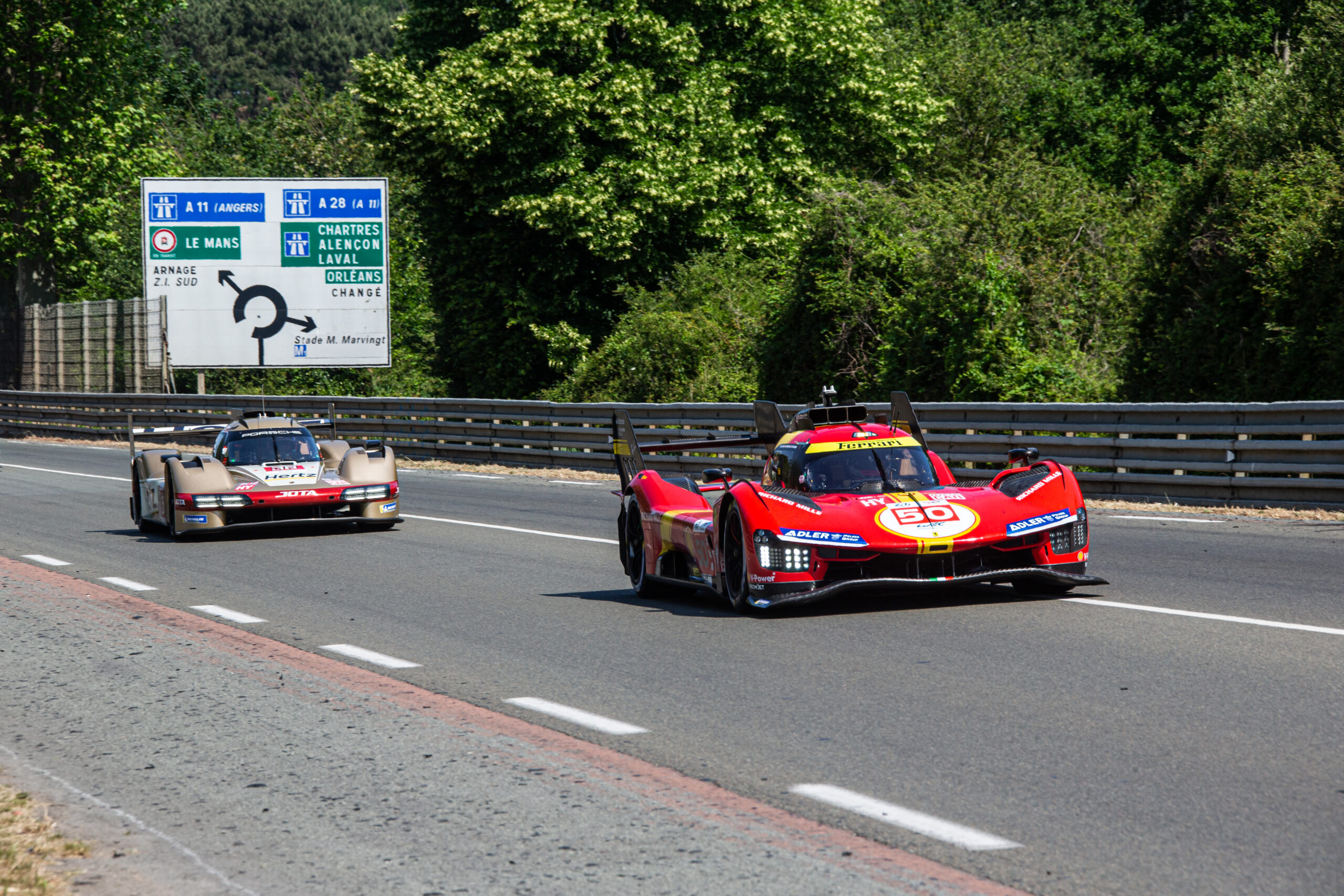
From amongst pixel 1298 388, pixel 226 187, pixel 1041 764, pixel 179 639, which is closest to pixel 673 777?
pixel 1041 764

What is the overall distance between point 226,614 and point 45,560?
4.85 meters

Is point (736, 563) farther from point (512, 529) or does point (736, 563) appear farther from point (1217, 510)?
point (1217, 510)

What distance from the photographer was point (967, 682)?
7219mm

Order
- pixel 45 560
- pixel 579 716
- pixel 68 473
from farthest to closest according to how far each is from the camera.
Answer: pixel 68 473, pixel 45 560, pixel 579 716

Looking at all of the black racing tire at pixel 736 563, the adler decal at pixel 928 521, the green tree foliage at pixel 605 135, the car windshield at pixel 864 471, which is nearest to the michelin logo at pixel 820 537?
the adler decal at pixel 928 521

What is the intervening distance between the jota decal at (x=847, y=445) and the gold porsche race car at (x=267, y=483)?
766 centimetres

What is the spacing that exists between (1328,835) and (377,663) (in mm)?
5221

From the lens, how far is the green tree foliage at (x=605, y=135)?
118 feet

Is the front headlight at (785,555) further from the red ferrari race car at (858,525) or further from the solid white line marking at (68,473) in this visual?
the solid white line marking at (68,473)

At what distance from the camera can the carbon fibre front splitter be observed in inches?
359

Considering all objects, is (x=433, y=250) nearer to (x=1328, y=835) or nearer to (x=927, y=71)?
(x=927, y=71)

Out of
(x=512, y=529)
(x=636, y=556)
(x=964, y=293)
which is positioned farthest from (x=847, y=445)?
(x=964, y=293)

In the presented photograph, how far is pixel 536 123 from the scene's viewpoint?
36.0 meters

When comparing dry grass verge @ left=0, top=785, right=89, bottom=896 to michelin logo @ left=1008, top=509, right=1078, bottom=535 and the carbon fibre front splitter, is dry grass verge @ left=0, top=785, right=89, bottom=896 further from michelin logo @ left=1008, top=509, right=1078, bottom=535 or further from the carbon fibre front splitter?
michelin logo @ left=1008, top=509, right=1078, bottom=535
